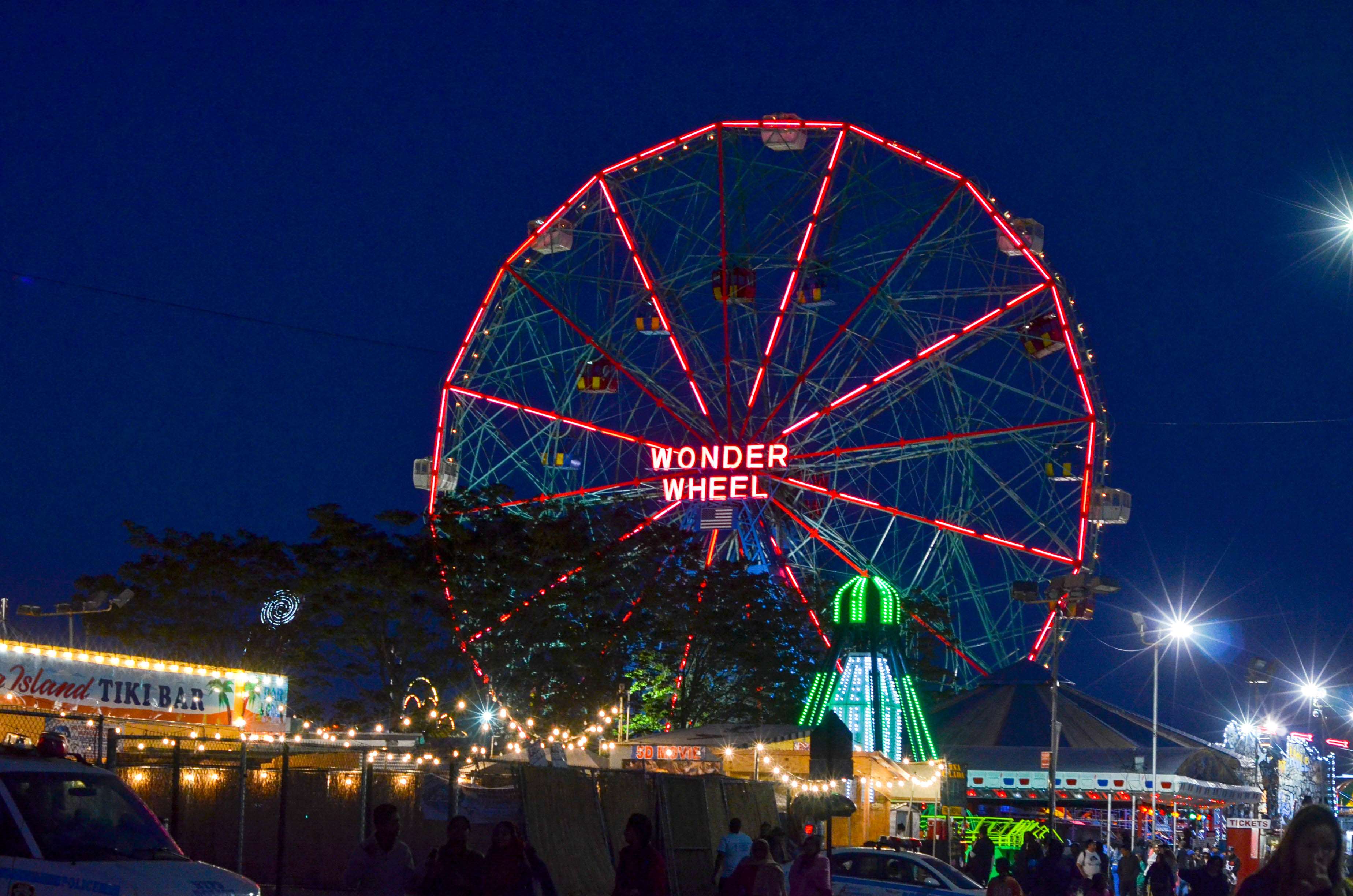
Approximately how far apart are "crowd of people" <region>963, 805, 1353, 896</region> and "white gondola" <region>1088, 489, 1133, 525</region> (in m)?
7.67

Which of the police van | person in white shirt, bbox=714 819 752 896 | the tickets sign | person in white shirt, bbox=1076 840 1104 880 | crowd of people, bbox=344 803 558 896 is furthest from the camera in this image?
person in white shirt, bbox=1076 840 1104 880

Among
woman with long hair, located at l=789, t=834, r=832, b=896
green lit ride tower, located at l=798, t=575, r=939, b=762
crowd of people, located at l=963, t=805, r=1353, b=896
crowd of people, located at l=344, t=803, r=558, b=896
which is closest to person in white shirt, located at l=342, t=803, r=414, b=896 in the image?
crowd of people, located at l=344, t=803, r=558, b=896

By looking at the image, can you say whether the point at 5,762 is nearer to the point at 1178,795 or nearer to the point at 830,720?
the point at 830,720

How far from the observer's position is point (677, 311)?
1660 inches

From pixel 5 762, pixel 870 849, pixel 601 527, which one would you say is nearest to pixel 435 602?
pixel 601 527

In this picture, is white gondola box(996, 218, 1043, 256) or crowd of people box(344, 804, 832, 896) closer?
crowd of people box(344, 804, 832, 896)

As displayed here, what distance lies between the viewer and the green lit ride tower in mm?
32500

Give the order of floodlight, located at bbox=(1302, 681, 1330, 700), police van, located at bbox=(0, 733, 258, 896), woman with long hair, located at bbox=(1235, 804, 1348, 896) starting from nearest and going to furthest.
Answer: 1. woman with long hair, located at bbox=(1235, 804, 1348, 896)
2. police van, located at bbox=(0, 733, 258, 896)
3. floodlight, located at bbox=(1302, 681, 1330, 700)

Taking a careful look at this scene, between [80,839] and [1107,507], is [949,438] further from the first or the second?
[80,839]

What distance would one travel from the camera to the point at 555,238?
4294cm

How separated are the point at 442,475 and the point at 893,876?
80.9ft

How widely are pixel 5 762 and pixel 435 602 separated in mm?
33355

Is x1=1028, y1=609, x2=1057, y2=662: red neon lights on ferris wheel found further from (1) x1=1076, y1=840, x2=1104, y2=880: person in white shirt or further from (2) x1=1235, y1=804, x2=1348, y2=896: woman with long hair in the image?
(2) x1=1235, y1=804, x2=1348, y2=896: woman with long hair

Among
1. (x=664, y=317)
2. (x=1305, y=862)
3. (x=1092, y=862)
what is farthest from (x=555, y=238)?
(x=1305, y=862)
